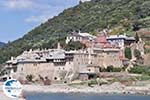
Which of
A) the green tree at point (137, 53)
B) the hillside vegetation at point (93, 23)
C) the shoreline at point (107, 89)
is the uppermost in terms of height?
the hillside vegetation at point (93, 23)

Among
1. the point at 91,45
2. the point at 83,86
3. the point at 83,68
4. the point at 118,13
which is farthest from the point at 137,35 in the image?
the point at 118,13

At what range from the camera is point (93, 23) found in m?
166

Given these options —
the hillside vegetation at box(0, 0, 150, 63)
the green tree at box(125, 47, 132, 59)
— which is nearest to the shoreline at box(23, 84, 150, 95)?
the green tree at box(125, 47, 132, 59)

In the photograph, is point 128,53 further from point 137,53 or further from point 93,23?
point 93,23

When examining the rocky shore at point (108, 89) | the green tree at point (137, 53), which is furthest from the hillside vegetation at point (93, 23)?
the rocky shore at point (108, 89)

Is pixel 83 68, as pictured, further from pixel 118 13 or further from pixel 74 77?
pixel 118 13

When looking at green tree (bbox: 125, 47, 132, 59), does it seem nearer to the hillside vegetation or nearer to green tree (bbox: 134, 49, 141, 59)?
green tree (bbox: 134, 49, 141, 59)

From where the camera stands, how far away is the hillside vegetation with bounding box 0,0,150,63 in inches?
5659

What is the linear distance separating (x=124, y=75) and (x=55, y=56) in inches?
595

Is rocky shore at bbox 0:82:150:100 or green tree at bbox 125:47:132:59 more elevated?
green tree at bbox 125:47:132:59

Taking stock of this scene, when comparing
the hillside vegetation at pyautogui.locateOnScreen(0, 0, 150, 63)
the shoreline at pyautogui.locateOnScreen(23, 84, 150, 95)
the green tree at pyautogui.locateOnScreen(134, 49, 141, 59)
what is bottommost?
the shoreline at pyautogui.locateOnScreen(23, 84, 150, 95)

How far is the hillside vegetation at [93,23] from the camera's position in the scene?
143750 millimetres

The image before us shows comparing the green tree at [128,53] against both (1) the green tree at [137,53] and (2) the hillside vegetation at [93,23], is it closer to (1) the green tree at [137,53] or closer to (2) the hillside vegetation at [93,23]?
(1) the green tree at [137,53]

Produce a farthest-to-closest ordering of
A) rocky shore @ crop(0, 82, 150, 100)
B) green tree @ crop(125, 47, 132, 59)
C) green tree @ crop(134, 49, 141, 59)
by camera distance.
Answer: green tree @ crop(125, 47, 132, 59)
green tree @ crop(134, 49, 141, 59)
rocky shore @ crop(0, 82, 150, 100)
